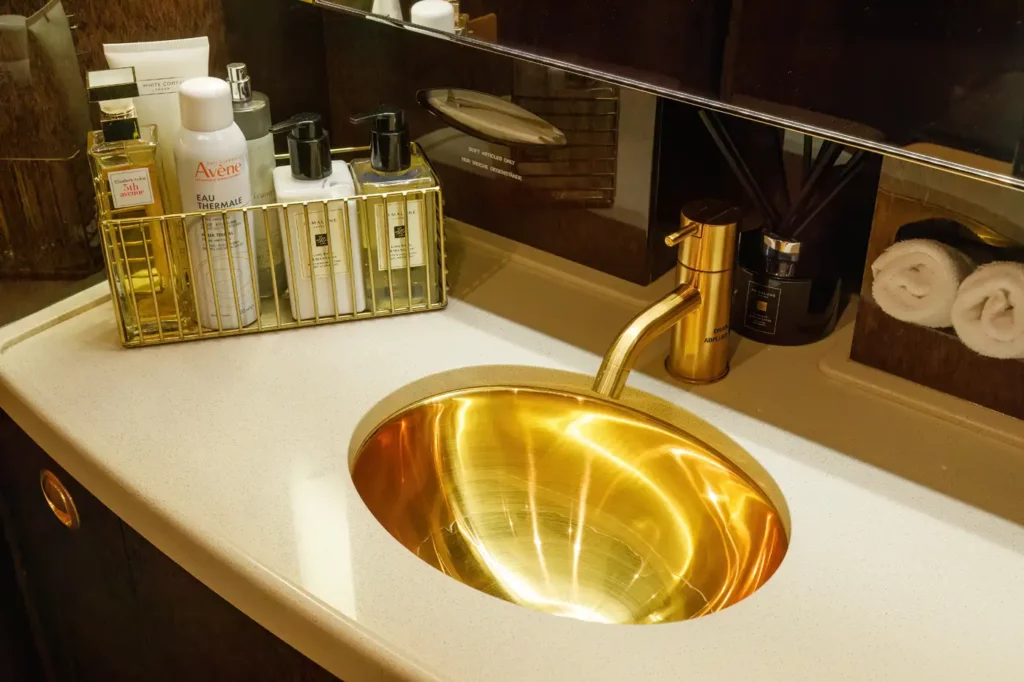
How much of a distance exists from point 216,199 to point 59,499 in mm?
312

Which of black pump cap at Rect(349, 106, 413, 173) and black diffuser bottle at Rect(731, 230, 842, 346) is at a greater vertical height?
black pump cap at Rect(349, 106, 413, 173)

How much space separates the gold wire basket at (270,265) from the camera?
87 cm

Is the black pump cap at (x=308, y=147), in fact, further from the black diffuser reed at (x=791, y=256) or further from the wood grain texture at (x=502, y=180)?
the black diffuser reed at (x=791, y=256)

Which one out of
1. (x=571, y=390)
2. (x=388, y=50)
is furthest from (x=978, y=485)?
(x=388, y=50)

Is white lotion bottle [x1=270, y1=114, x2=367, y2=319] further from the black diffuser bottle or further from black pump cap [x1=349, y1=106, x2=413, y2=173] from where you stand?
the black diffuser bottle

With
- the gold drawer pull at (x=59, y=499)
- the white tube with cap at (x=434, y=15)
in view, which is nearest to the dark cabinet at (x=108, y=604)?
the gold drawer pull at (x=59, y=499)

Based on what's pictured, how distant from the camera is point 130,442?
2.60ft

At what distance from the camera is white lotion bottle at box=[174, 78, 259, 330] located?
2.65 feet

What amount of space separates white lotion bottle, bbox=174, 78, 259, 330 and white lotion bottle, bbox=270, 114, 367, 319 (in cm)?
4

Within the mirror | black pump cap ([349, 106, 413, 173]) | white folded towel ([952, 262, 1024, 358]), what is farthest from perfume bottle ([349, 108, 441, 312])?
white folded towel ([952, 262, 1024, 358])

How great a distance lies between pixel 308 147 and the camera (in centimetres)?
87

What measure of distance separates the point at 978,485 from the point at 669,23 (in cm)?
42

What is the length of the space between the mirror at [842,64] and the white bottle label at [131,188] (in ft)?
1.21

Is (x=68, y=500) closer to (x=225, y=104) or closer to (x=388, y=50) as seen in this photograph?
(x=225, y=104)
